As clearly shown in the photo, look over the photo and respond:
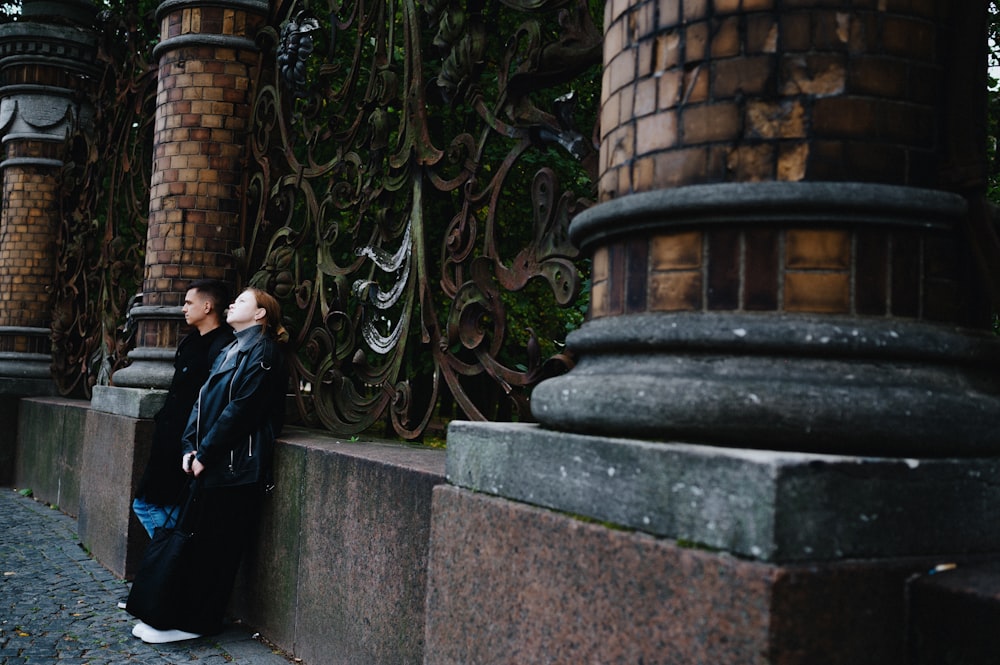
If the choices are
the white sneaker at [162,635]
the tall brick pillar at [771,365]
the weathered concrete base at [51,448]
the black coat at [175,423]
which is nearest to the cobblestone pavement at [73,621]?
the white sneaker at [162,635]

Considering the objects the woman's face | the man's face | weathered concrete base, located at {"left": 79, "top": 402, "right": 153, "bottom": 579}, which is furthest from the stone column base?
the woman's face

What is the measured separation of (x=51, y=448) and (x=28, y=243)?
2492 mm

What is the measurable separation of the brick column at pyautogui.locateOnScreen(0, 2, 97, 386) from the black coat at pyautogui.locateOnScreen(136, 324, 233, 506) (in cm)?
561

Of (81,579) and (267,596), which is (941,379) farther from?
(81,579)

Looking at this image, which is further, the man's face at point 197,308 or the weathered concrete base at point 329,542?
the man's face at point 197,308

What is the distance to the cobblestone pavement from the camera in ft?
13.5

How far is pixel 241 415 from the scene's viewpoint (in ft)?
14.0

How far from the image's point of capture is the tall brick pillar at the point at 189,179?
5734 mm

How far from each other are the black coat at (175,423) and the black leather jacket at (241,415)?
0.39 m

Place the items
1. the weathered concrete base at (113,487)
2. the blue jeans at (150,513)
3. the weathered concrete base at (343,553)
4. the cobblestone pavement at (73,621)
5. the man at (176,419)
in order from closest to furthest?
the weathered concrete base at (343,553) < the cobblestone pavement at (73,621) < the man at (176,419) < the blue jeans at (150,513) < the weathered concrete base at (113,487)

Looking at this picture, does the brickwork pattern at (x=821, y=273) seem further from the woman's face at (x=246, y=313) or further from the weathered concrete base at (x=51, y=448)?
the weathered concrete base at (x=51, y=448)

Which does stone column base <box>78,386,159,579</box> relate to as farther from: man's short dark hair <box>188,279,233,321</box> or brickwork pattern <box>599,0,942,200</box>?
brickwork pattern <box>599,0,942,200</box>

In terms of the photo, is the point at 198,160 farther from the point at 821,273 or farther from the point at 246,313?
the point at 821,273

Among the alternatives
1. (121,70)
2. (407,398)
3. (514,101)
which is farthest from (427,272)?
(121,70)
